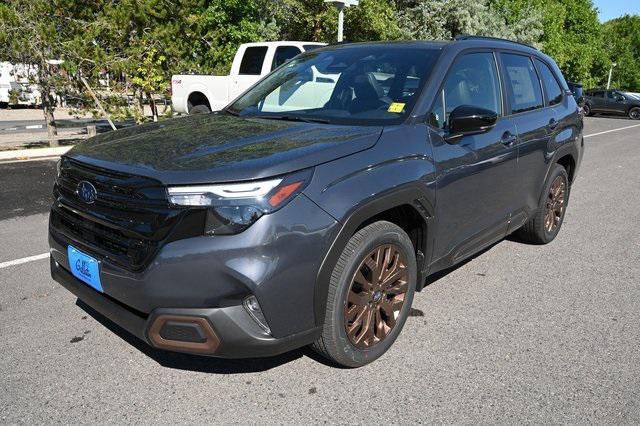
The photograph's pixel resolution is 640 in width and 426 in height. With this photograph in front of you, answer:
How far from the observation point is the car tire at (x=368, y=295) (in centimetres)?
280

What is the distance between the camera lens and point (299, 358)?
320cm

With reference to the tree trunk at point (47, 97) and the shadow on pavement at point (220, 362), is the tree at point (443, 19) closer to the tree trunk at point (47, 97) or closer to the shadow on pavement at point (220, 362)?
the tree trunk at point (47, 97)

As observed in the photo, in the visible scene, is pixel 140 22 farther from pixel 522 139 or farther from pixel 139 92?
pixel 522 139

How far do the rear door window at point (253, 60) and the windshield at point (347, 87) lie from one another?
24.8ft

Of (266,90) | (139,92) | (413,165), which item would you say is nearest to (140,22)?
(139,92)

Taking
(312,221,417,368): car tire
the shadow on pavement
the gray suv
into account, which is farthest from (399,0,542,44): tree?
the shadow on pavement

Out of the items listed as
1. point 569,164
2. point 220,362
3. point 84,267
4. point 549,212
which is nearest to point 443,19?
point 569,164

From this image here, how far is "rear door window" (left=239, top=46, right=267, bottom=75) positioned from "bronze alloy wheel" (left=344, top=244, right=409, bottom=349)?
9.06 meters

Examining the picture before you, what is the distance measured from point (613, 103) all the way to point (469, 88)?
103 ft

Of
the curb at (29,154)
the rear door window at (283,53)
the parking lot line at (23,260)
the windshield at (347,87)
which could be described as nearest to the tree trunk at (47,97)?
the curb at (29,154)

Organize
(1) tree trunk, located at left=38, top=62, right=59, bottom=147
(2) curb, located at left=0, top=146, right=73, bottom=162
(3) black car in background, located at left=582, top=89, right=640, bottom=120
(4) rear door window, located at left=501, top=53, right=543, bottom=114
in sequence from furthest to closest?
(3) black car in background, located at left=582, top=89, right=640, bottom=120 < (1) tree trunk, located at left=38, top=62, right=59, bottom=147 < (2) curb, located at left=0, top=146, right=73, bottom=162 < (4) rear door window, located at left=501, top=53, right=543, bottom=114

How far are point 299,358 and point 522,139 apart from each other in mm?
2470

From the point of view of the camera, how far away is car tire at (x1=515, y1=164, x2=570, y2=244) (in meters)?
5.05

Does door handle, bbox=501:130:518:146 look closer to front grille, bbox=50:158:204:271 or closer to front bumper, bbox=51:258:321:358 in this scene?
front bumper, bbox=51:258:321:358
